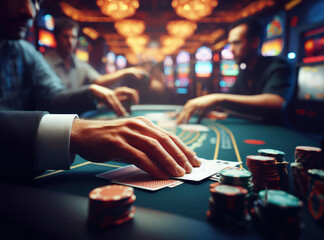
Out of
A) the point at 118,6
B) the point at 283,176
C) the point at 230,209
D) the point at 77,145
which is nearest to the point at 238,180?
the point at 230,209

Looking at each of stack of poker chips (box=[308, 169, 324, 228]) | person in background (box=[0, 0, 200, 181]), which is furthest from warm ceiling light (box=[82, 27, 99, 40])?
stack of poker chips (box=[308, 169, 324, 228])

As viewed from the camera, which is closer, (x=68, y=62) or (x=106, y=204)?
(x=106, y=204)

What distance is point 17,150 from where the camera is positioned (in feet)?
2.82

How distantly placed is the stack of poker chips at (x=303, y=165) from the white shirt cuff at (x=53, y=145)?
31.2 inches

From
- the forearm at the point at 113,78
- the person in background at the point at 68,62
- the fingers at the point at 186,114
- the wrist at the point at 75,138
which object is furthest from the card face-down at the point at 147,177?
the person in background at the point at 68,62

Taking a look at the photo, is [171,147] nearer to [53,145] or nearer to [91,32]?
[53,145]

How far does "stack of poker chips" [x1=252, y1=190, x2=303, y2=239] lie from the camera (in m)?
0.50

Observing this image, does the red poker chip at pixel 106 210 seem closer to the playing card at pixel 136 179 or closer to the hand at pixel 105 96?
the playing card at pixel 136 179

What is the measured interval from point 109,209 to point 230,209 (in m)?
0.28

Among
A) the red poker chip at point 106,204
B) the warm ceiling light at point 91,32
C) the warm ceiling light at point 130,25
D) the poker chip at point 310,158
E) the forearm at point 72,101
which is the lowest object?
the red poker chip at point 106,204

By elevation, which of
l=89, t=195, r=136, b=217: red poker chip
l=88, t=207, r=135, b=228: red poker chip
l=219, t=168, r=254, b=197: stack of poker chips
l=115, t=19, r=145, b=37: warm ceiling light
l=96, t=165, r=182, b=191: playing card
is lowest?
l=96, t=165, r=182, b=191: playing card

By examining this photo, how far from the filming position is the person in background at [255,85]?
255cm

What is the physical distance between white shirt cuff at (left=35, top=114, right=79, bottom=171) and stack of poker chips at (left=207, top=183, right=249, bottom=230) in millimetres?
594

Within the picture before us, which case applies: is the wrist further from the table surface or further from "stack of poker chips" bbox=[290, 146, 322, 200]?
"stack of poker chips" bbox=[290, 146, 322, 200]
